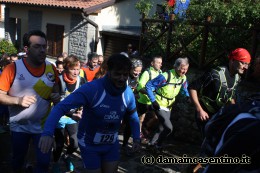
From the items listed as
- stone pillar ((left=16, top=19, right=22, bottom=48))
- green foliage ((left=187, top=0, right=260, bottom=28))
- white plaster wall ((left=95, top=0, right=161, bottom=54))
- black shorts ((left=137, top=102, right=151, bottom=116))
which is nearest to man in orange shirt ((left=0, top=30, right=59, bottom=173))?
black shorts ((left=137, top=102, right=151, bottom=116))

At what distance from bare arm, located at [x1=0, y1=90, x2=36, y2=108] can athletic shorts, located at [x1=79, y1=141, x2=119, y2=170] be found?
0.68 meters

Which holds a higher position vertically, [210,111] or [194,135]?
[210,111]

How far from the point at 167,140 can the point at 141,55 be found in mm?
2713

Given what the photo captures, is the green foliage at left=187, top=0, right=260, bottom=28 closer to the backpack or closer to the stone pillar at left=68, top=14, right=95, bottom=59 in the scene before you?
the backpack

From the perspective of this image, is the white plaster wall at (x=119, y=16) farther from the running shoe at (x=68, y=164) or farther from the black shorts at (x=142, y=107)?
the running shoe at (x=68, y=164)

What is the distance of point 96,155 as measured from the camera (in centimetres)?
310

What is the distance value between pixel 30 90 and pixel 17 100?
0.30m

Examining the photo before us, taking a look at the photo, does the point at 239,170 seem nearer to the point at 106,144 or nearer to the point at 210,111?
the point at 106,144

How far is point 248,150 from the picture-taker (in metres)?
1.31

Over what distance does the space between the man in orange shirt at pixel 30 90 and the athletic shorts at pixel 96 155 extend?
61 centimetres

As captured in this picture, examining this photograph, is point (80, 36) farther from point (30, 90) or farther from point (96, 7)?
point (30, 90)

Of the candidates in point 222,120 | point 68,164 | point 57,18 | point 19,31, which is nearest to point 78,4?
point 57,18

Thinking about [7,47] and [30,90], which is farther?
[7,47]

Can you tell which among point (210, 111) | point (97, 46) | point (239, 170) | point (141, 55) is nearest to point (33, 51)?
point (210, 111)
